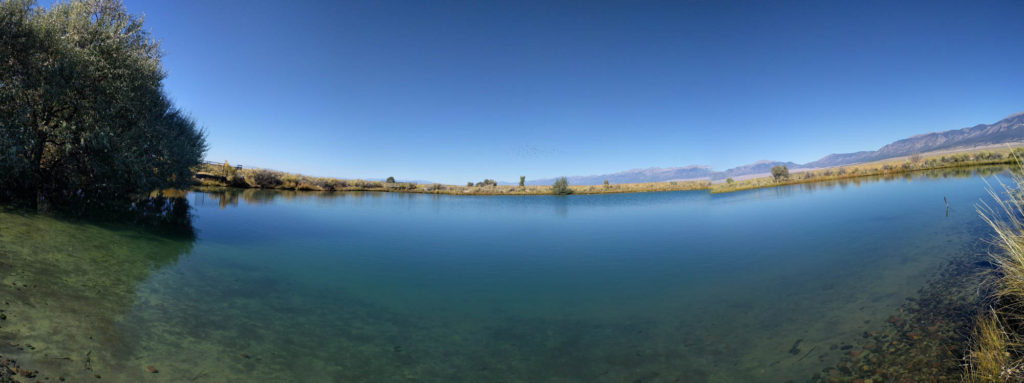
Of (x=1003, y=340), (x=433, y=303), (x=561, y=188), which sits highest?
(x=561, y=188)

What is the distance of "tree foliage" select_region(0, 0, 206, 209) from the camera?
33.4ft

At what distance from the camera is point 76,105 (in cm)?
1138

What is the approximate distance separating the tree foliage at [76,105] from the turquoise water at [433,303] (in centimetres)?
277

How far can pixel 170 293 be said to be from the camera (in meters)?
6.23

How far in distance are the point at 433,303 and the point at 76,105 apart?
14.4 m

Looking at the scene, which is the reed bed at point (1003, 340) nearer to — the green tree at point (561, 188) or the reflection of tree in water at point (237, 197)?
the reflection of tree in water at point (237, 197)

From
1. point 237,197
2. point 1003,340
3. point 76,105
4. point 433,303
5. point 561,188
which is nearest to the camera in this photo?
point 1003,340

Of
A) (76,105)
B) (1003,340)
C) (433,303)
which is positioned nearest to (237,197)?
(76,105)

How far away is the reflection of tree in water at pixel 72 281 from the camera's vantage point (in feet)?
12.1

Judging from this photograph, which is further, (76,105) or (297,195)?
(297,195)

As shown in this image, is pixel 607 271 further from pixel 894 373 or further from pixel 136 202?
pixel 136 202

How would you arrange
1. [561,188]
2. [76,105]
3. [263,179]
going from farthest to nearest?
1. [561,188]
2. [263,179]
3. [76,105]

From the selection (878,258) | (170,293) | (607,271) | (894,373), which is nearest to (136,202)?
(170,293)

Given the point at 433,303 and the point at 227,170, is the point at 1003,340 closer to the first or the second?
the point at 433,303
